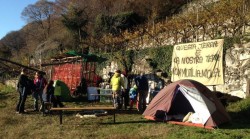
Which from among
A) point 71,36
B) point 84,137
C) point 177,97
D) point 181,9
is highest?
point 181,9

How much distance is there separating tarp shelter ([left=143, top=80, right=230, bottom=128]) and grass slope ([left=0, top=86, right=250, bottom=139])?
372mm

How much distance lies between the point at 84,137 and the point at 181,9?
24.1 metres

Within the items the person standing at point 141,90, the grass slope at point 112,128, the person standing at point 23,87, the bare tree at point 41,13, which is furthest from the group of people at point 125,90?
the bare tree at point 41,13

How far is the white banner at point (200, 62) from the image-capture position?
1448 cm

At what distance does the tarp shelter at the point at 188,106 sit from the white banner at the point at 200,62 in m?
2.73

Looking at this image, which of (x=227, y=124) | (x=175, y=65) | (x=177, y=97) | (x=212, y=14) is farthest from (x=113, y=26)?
(x=227, y=124)

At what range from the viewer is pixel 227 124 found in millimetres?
11156

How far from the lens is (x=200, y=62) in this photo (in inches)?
598

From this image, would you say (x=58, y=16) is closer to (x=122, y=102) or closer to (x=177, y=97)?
(x=122, y=102)

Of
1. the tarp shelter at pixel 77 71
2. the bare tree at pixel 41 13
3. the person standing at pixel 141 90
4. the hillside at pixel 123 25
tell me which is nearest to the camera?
the person standing at pixel 141 90

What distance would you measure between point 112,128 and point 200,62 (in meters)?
5.89

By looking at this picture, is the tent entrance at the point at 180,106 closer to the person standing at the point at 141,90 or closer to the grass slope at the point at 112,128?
the grass slope at the point at 112,128

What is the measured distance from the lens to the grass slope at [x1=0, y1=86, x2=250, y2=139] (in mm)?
9953

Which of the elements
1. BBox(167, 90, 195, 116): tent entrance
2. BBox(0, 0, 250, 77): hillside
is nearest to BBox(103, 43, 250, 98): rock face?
BBox(0, 0, 250, 77): hillside
